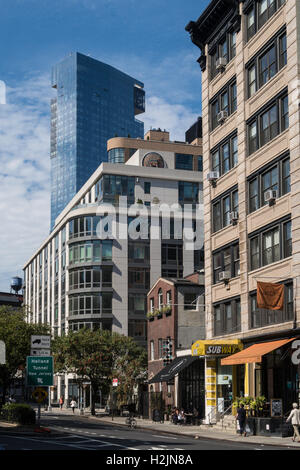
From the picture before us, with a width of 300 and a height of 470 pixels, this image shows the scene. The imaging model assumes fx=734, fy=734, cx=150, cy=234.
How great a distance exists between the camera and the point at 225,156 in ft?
156

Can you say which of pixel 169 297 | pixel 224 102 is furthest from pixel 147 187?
pixel 224 102

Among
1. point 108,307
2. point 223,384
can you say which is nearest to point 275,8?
point 223,384

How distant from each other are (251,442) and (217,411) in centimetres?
1350

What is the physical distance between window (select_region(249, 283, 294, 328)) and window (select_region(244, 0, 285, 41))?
15529mm

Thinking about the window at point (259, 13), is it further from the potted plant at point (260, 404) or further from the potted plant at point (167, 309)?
the potted plant at point (167, 309)

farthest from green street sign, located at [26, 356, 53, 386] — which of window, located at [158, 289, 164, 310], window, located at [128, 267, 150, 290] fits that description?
window, located at [128, 267, 150, 290]

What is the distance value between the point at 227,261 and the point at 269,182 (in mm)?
7382

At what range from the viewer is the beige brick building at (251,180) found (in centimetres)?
3809

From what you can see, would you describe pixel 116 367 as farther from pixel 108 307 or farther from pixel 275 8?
pixel 275 8

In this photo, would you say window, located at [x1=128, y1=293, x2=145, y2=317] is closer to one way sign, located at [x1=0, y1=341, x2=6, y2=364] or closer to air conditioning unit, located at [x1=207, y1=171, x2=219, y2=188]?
one way sign, located at [x1=0, y1=341, x2=6, y2=364]

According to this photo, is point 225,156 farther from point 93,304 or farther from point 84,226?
point 84,226

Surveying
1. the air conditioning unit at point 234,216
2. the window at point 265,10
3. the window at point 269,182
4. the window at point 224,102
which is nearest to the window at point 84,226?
the window at point 224,102

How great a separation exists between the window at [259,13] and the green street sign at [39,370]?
890 inches

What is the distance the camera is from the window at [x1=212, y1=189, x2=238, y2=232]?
150 feet
